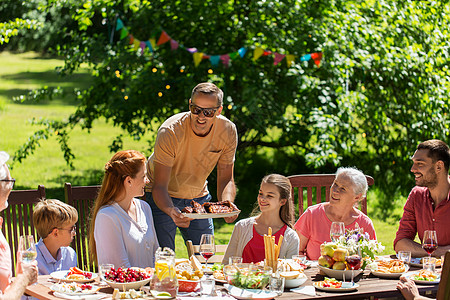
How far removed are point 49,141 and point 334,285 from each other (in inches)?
399

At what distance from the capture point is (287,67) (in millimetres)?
8492

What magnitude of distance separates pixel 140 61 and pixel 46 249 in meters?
4.50

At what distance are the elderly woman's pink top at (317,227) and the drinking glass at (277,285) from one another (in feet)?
4.41

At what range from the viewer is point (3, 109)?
46.3ft

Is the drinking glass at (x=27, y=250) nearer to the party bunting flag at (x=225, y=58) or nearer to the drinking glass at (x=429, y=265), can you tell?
the drinking glass at (x=429, y=265)

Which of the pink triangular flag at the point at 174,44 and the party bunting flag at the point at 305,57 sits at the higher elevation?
the pink triangular flag at the point at 174,44

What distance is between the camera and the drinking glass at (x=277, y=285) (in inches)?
137

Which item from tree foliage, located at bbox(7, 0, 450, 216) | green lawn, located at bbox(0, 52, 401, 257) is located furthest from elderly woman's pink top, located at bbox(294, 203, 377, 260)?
tree foliage, located at bbox(7, 0, 450, 216)

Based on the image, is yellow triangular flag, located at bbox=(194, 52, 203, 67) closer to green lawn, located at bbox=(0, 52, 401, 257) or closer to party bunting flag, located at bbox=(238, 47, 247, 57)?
party bunting flag, located at bbox=(238, 47, 247, 57)

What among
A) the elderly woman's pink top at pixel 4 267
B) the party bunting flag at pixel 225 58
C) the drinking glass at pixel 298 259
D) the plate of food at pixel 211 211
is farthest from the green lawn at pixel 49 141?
the elderly woman's pink top at pixel 4 267

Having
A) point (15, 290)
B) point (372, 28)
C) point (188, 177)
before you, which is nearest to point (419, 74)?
point (372, 28)

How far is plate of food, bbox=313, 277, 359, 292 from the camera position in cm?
362

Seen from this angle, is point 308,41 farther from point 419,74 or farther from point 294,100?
point 419,74

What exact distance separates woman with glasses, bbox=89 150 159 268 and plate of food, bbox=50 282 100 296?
0.55 metres
